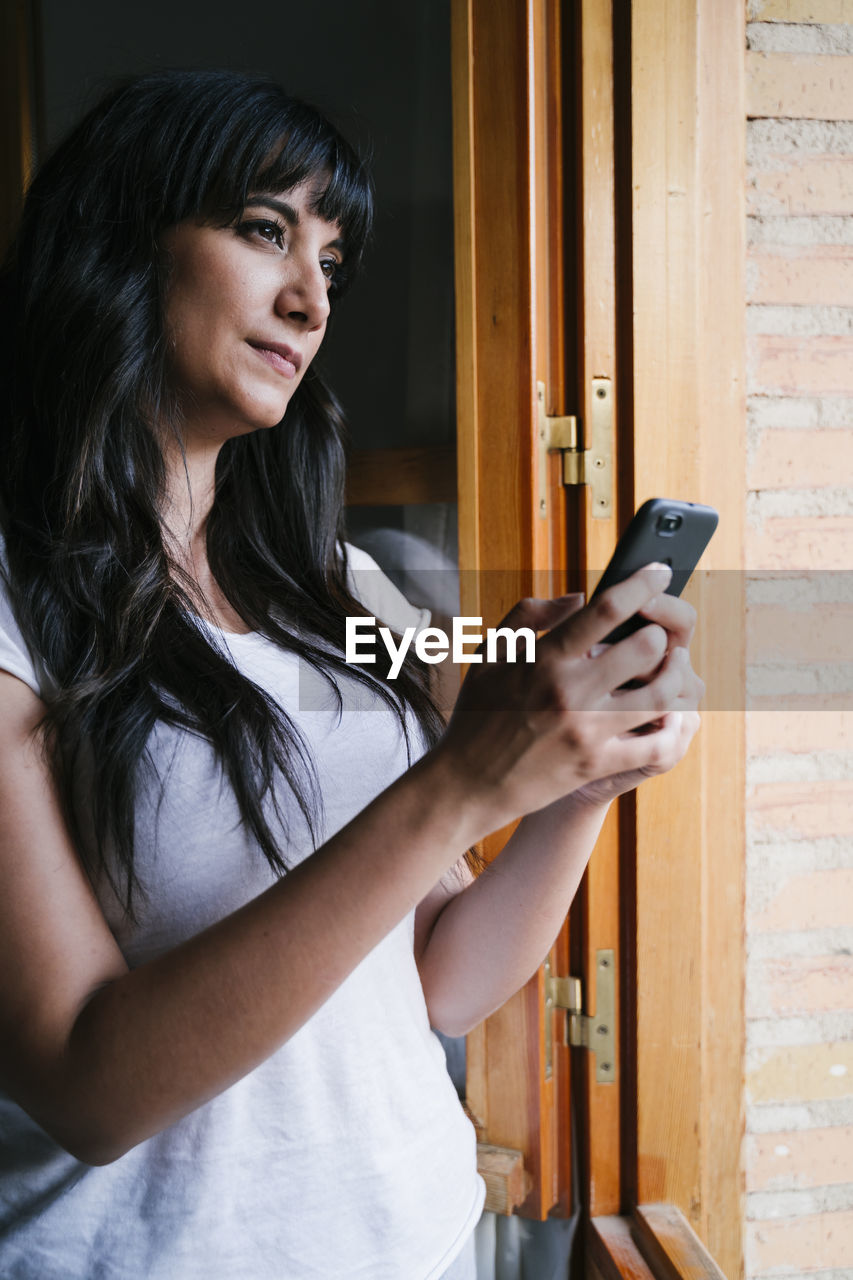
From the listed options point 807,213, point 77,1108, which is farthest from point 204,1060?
point 807,213

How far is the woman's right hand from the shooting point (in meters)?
0.56

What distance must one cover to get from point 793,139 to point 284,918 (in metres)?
0.96

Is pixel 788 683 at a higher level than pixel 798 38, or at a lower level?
lower

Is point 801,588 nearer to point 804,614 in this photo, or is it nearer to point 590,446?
point 804,614

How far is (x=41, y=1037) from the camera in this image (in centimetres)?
62

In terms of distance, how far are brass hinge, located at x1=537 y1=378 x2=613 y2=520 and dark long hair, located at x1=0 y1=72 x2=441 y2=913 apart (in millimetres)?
266

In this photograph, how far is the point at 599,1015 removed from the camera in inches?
42.9

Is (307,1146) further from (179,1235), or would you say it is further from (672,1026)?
(672,1026)

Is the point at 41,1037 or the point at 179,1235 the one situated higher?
the point at 41,1037

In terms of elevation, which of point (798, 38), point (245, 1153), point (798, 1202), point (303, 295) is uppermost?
point (798, 38)

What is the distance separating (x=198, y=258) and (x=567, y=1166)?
1025mm

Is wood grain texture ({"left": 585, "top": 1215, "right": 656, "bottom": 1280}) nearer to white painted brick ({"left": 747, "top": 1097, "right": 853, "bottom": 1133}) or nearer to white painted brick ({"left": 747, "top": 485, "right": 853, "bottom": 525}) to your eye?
white painted brick ({"left": 747, "top": 1097, "right": 853, "bottom": 1133})

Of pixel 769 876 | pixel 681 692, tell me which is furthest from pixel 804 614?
pixel 681 692

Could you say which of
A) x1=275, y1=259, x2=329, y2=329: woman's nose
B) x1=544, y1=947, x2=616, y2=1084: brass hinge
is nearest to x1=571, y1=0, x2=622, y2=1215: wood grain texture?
x1=544, y1=947, x2=616, y2=1084: brass hinge
